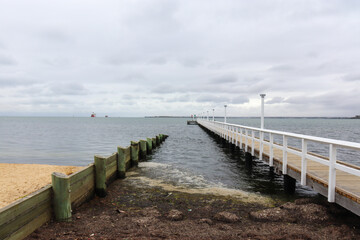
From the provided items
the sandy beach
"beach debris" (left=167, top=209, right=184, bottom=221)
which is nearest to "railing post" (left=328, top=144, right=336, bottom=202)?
"beach debris" (left=167, top=209, right=184, bottom=221)

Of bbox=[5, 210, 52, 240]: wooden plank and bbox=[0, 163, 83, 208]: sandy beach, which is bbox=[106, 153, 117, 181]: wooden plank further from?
bbox=[5, 210, 52, 240]: wooden plank

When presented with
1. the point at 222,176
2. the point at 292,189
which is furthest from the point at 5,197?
the point at 292,189

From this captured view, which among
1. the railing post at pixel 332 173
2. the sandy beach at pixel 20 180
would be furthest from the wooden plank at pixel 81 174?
the railing post at pixel 332 173

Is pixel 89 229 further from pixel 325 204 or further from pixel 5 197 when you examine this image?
pixel 325 204

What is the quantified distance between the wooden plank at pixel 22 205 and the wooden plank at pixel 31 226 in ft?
0.86

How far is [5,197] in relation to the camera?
8.19 meters

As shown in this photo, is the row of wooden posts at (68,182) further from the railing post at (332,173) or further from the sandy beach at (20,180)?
the railing post at (332,173)

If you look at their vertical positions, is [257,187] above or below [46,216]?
below

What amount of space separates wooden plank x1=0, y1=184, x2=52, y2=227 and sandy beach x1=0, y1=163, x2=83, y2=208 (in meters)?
3.27

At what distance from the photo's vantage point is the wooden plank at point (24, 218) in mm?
4030

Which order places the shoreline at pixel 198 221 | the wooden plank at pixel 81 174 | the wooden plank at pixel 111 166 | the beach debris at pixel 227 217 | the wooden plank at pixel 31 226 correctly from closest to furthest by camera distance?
the wooden plank at pixel 31 226 → the shoreline at pixel 198 221 → the beach debris at pixel 227 217 → the wooden plank at pixel 81 174 → the wooden plank at pixel 111 166

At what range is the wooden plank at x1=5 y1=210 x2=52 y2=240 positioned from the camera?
13.9 feet

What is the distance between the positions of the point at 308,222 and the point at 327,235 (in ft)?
2.40

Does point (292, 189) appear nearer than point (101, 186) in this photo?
No
